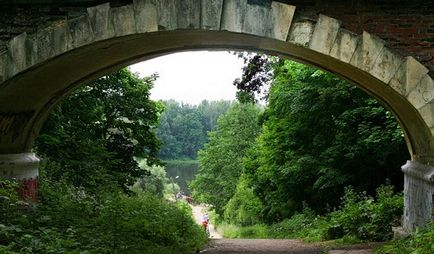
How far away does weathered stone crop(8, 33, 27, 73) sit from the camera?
6922 mm

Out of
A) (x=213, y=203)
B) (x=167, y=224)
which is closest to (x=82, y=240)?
(x=167, y=224)

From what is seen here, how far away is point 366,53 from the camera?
669 centimetres

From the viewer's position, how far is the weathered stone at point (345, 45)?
6.69 m

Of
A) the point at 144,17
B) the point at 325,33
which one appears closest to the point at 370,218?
the point at 325,33

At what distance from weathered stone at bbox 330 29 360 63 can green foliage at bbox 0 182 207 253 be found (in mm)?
3724

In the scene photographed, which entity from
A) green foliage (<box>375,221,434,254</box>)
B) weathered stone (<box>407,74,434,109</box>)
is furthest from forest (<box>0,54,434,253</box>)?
weathered stone (<box>407,74,434,109</box>)

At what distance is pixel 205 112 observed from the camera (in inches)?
5133

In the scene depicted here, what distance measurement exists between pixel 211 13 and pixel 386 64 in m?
2.18

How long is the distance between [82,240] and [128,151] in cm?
941

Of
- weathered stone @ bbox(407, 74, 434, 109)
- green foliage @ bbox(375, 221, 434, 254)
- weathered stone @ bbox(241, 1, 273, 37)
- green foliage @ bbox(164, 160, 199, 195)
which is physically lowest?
green foliage @ bbox(375, 221, 434, 254)

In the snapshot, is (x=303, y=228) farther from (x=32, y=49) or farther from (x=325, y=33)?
(x=32, y=49)

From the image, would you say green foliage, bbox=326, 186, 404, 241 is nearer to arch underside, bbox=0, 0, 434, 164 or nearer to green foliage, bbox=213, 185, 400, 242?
green foliage, bbox=213, 185, 400, 242

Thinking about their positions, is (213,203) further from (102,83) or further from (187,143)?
(187,143)

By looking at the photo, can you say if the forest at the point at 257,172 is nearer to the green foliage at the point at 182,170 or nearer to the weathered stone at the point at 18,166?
the weathered stone at the point at 18,166
